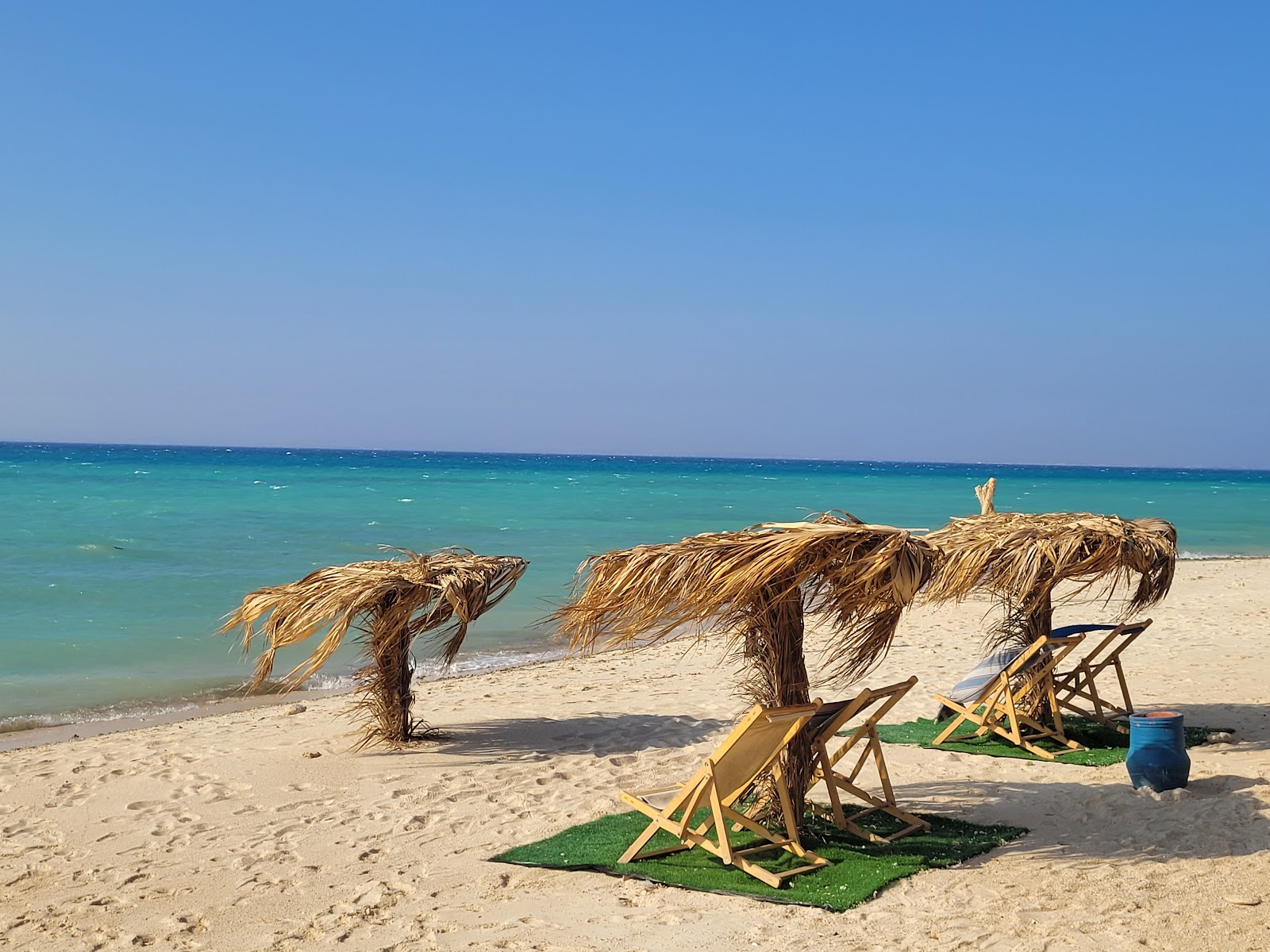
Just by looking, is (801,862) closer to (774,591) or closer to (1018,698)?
(774,591)

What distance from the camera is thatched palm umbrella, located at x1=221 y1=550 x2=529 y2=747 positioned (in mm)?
6602

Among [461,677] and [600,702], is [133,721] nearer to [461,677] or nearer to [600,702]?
[461,677]

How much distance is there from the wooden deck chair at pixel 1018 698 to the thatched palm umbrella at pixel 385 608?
311 centimetres

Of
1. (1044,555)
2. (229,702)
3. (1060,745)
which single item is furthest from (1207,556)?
(229,702)

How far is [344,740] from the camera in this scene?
291 inches

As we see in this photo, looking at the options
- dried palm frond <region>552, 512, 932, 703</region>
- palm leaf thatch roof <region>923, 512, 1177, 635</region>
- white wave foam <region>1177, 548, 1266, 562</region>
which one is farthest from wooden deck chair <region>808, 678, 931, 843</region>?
white wave foam <region>1177, 548, 1266, 562</region>

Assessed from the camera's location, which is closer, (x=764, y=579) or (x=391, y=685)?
(x=764, y=579)

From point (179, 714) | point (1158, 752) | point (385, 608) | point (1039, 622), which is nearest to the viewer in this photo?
point (1158, 752)

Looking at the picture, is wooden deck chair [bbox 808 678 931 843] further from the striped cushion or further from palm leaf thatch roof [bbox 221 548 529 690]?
palm leaf thatch roof [bbox 221 548 529 690]

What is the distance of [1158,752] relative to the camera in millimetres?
5633

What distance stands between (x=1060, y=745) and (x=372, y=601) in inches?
179

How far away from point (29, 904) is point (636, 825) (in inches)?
108

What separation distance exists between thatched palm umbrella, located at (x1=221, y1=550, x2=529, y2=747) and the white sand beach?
0.47 m

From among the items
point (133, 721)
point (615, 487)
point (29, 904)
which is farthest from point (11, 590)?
point (615, 487)
